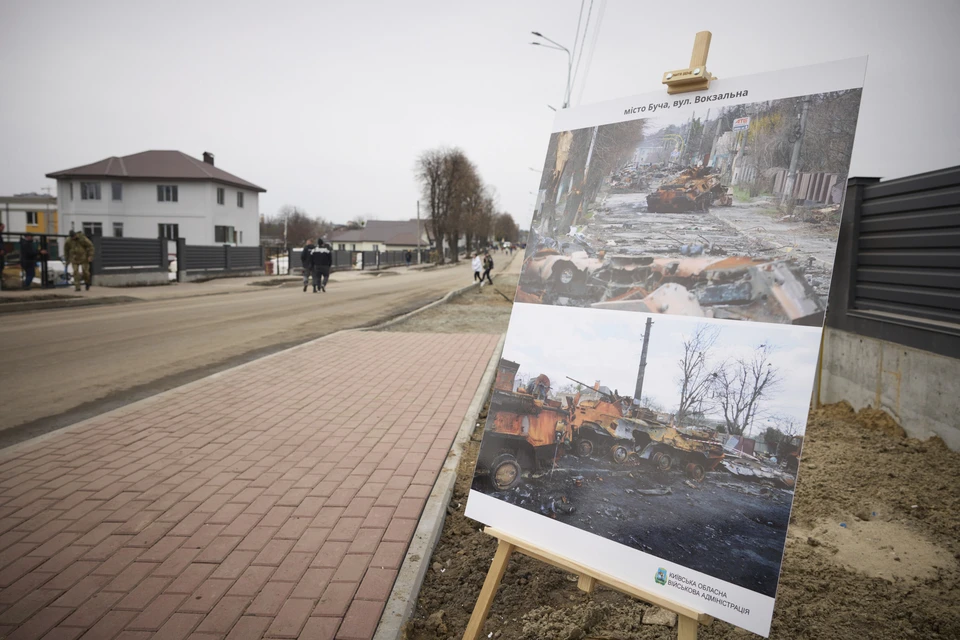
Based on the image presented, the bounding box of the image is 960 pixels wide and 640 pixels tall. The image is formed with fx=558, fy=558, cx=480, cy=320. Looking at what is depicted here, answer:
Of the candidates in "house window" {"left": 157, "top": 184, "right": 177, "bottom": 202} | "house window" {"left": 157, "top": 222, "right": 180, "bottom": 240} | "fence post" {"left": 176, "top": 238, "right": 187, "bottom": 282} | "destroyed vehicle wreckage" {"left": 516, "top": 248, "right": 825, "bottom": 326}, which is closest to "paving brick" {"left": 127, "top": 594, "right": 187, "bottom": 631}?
"destroyed vehicle wreckage" {"left": 516, "top": 248, "right": 825, "bottom": 326}

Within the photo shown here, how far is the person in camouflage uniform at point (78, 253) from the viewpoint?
18141mm

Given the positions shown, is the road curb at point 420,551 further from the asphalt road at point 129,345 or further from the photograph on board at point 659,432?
the asphalt road at point 129,345

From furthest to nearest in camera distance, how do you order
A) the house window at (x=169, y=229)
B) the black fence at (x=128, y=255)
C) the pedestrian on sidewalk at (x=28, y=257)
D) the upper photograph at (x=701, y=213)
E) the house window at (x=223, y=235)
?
the house window at (x=223, y=235), the house window at (x=169, y=229), the black fence at (x=128, y=255), the pedestrian on sidewalk at (x=28, y=257), the upper photograph at (x=701, y=213)

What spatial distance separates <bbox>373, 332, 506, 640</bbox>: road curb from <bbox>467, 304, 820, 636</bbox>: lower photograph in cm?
73

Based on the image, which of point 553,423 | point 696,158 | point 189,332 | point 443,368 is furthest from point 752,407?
point 189,332

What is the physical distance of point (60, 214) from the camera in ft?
157

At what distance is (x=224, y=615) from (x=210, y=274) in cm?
2785

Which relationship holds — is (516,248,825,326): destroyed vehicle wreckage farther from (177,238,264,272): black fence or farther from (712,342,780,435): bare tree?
(177,238,264,272): black fence

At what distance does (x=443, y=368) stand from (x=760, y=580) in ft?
22.3

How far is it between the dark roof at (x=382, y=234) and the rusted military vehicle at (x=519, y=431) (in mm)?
112159

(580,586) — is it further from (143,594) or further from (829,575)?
(143,594)

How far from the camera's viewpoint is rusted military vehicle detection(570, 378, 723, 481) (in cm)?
202

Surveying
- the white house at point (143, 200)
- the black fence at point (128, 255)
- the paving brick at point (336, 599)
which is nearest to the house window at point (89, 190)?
the white house at point (143, 200)

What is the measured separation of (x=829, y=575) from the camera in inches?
124
